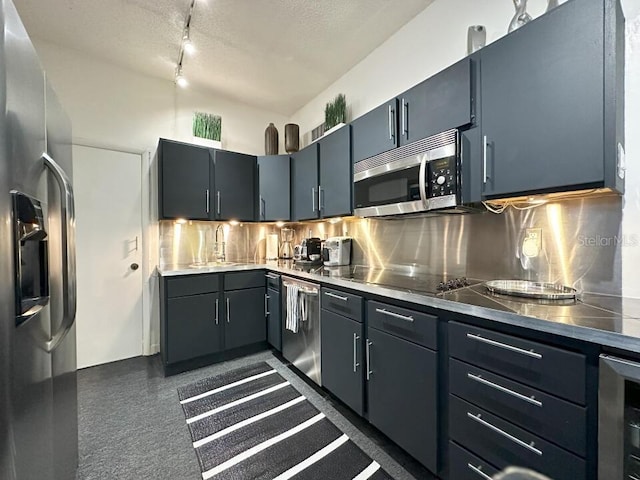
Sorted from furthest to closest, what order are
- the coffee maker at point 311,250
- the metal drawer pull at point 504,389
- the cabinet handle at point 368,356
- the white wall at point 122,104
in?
the coffee maker at point 311,250
the white wall at point 122,104
the cabinet handle at point 368,356
the metal drawer pull at point 504,389

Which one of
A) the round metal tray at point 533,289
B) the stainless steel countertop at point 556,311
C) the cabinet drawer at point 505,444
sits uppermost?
the round metal tray at point 533,289

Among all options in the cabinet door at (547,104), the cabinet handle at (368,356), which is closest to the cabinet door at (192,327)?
the cabinet handle at (368,356)

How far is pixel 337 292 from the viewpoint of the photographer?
190 centimetres

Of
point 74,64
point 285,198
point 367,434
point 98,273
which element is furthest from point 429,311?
point 74,64

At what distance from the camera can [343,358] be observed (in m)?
1.86

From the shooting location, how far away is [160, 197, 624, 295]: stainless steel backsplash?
1.30 m

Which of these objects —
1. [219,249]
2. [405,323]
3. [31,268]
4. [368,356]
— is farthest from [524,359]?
[219,249]

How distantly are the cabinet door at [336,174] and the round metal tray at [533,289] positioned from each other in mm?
1232

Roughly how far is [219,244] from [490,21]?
3201 mm

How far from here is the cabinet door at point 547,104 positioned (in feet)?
3.58

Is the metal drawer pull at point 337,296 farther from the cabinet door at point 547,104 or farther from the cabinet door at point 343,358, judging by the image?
the cabinet door at point 547,104

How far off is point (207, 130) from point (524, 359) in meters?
3.41

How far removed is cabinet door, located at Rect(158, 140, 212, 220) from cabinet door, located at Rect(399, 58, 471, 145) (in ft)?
6.88

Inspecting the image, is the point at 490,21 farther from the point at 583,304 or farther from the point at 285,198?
the point at 285,198
